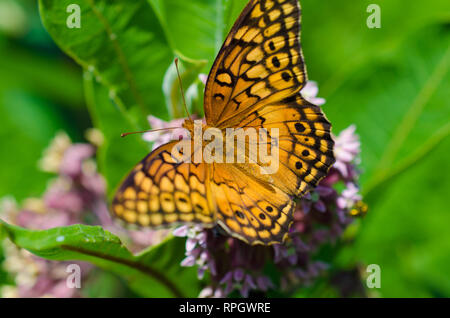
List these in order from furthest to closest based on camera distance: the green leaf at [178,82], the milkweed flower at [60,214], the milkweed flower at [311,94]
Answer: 1. the milkweed flower at [60,214]
2. the milkweed flower at [311,94]
3. the green leaf at [178,82]

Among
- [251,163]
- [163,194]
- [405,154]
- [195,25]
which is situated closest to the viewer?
[163,194]

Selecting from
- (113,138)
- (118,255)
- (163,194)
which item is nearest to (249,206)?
(163,194)

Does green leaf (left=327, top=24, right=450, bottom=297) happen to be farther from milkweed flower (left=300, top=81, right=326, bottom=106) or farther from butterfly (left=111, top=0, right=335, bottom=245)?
butterfly (left=111, top=0, right=335, bottom=245)

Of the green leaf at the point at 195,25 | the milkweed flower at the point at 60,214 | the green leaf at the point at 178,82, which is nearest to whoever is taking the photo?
the green leaf at the point at 178,82

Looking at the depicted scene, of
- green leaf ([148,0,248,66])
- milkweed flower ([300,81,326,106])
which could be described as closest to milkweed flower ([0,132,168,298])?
green leaf ([148,0,248,66])

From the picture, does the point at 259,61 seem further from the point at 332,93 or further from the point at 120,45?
the point at 332,93

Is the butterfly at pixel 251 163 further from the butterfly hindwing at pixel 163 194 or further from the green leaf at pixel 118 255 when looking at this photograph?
the green leaf at pixel 118 255

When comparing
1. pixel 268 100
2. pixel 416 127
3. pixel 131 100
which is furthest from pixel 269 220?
pixel 416 127

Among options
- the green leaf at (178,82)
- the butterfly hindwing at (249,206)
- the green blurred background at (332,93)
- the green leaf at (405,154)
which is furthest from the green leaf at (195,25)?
the green leaf at (405,154)
